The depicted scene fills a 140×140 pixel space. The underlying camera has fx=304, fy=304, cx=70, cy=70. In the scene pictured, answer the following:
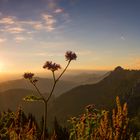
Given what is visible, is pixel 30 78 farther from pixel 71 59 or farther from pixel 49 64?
pixel 71 59

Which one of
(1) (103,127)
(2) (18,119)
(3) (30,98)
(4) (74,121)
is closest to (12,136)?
(2) (18,119)

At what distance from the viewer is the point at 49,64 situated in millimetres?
10688

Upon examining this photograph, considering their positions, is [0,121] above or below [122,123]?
below

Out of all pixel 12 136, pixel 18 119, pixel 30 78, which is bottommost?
pixel 12 136

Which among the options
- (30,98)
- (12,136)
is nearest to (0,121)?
(30,98)

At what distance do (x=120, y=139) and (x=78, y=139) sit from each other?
2151 mm

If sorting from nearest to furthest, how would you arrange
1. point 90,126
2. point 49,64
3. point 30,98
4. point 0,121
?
point 90,126, point 0,121, point 30,98, point 49,64

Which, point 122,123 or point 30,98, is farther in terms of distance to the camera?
point 30,98

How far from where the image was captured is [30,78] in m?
11.1

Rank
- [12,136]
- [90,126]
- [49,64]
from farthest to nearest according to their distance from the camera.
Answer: [49,64]
[12,136]
[90,126]

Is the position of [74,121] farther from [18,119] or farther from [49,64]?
[49,64]

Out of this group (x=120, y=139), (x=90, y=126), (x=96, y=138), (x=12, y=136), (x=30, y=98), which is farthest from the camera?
(x=30, y=98)

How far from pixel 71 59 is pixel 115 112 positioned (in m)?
6.52

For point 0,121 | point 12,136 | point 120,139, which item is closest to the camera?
point 120,139
